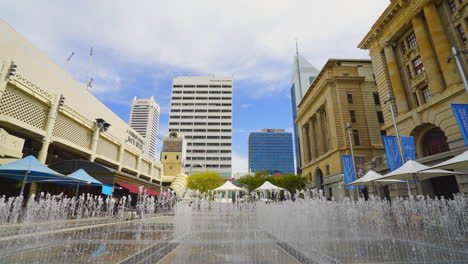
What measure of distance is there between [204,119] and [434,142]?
80127 mm

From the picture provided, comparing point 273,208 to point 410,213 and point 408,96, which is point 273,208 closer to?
point 410,213

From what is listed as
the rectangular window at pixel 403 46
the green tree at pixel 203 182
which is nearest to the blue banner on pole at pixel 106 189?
the green tree at pixel 203 182

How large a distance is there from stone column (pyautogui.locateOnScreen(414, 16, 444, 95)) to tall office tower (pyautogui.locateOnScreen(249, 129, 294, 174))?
138 m

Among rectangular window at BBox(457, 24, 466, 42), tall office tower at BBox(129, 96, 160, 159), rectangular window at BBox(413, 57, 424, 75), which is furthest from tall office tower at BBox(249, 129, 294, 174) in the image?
rectangular window at BBox(457, 24, 466, 42)

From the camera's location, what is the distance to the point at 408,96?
868 inches

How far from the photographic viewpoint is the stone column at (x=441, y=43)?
17016 millimetres

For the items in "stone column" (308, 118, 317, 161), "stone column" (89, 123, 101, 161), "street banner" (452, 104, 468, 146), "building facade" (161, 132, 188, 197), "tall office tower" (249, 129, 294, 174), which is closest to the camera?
"street banner" (452, 104, 468, 146)

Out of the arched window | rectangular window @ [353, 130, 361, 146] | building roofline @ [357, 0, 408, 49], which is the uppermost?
building roofline @ [357, 0, 408, 49]

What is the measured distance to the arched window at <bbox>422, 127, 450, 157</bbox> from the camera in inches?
730

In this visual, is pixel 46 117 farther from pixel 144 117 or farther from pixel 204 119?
pixel 144 117

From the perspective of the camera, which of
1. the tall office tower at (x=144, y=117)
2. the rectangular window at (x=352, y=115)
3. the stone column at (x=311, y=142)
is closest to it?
the rectangular window at (x=352, y=115)

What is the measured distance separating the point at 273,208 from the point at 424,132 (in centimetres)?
1582

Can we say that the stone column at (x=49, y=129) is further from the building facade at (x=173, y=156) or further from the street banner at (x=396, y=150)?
the building facade at (x=173, y=156)

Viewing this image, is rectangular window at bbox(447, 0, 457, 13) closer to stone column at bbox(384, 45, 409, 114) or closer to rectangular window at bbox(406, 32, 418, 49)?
rectangular window at bbox(406, 32, 418, 49)
